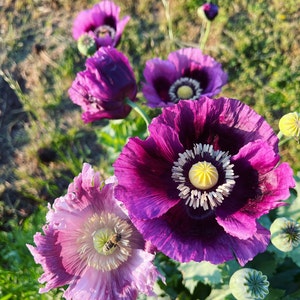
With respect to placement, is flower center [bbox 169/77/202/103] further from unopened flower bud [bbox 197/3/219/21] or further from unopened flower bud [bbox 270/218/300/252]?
unopened flower bud [bbox 270/218/300/252]

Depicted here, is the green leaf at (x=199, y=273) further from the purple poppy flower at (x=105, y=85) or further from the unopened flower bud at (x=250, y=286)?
the purple poppy flower at (x=105, y=85)

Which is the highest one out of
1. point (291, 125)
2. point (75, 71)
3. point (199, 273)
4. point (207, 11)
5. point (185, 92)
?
point (207, 11)

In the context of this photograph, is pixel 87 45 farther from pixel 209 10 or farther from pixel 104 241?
pixel 104 241

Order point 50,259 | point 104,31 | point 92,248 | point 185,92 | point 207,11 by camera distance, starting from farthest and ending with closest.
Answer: point 104,31 < point 207,11 < point 185,92 < point 92,248 < point 50,259

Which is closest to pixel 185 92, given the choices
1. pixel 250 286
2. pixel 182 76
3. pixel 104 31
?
pixel 182 76

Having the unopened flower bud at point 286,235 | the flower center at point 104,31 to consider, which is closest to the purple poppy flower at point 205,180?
the unopened flower bud at point 286,235

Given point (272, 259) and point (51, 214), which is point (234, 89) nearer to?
point (272, 259)

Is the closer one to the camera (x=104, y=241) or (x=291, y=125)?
(x=291, y=125)
